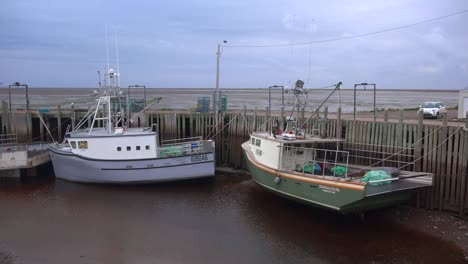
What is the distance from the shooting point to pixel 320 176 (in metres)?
12.9

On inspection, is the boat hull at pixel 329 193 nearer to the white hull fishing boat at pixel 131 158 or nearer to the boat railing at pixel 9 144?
the white hull fishing boat at pixel 131 158

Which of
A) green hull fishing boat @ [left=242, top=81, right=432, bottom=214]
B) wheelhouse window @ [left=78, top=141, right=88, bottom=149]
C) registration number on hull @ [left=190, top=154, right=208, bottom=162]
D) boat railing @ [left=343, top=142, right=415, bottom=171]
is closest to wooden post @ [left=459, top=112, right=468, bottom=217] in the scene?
green hull fishing boat @ [left=242, top=81, right=432, bottom=214]

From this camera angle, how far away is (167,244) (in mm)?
11594

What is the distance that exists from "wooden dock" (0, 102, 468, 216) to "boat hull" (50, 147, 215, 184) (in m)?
2.94

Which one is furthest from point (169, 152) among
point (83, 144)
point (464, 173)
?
point (464, 173)

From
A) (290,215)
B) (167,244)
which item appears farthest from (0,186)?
(290,215)

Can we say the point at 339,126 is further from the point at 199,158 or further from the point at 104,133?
the point at 104,133

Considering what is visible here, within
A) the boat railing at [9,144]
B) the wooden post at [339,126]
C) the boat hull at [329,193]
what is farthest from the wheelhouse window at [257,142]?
the boat railing at [9,144]

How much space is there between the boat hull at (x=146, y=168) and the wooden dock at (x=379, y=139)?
294cm

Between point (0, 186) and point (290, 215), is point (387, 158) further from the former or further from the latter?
point (0, 186)

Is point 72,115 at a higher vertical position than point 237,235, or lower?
higher

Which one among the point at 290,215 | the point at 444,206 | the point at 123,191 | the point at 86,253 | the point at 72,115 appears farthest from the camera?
the point at 72,115

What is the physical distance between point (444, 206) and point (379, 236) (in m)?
2.84

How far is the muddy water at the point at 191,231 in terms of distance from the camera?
10.9m
